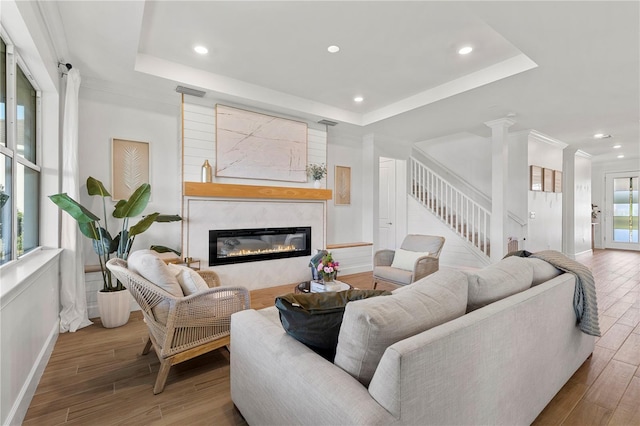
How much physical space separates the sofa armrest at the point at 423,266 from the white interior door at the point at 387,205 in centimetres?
276

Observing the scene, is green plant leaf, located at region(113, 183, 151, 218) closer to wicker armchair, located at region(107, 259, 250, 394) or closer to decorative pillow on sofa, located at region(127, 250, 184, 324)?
wicker armchair, located at region(107, 259, 250, 394)

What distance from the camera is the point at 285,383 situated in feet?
4.09

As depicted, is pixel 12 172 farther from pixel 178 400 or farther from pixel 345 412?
pixel 345 412

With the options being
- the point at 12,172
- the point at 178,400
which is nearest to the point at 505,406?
the point at 178,400

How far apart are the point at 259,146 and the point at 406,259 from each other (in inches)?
103

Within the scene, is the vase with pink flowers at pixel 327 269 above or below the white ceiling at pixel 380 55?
below

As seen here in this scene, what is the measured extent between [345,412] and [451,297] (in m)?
0.71

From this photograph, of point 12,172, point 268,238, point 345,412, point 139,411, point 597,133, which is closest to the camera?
point 345,412

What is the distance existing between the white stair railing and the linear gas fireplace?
2901mm

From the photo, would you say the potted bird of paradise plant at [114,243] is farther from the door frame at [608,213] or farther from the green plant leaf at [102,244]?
the door frame at [608,213]

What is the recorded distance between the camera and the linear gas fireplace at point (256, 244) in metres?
4.18

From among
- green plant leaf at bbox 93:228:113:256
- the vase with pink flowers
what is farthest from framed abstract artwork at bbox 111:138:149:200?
the vase with pink flowers

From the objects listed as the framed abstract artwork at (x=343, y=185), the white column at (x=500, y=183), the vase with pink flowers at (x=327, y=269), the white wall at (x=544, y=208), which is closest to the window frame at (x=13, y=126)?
the vase with pink flowers at (x=327, y=269)

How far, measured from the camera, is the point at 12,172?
2.23 metres
